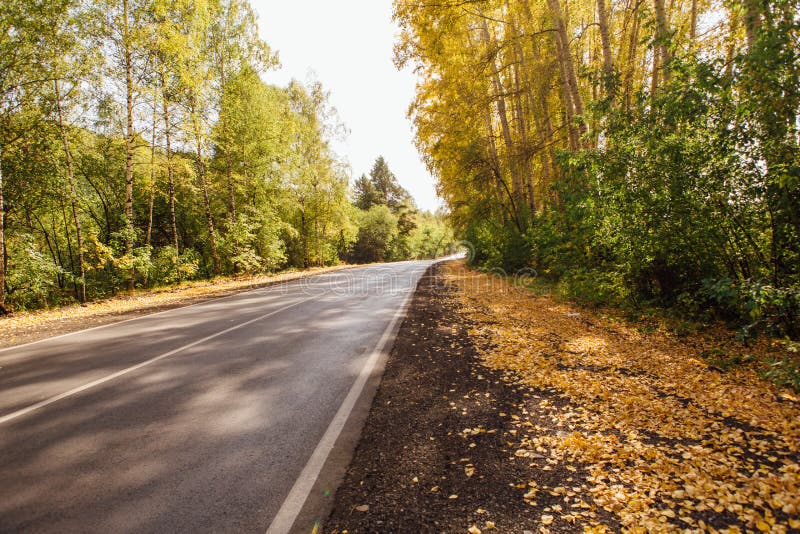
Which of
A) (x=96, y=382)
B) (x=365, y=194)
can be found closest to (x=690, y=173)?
(x=96, y=382)

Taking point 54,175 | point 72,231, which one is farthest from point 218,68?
point 72,231

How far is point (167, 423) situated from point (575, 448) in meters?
4.10

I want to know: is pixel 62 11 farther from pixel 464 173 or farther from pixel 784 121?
pixel 784 121

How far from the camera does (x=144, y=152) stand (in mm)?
20891

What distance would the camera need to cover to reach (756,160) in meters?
4.46

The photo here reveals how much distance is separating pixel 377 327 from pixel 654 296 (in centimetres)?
580

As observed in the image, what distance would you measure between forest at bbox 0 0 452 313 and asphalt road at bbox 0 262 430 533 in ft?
31.4

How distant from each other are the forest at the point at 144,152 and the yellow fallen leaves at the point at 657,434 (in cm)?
1606

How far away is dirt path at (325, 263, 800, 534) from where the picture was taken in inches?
94.1

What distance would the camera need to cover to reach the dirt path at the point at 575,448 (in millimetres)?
2391

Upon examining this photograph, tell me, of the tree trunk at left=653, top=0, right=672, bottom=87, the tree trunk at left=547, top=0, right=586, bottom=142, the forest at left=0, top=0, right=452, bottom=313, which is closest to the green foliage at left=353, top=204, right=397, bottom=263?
the forest at left=0, top=0, right=452, bottom=313

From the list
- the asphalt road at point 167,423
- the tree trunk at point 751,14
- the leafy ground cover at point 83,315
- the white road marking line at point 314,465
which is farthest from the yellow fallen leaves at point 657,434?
the leafy ground cover at point 83,315

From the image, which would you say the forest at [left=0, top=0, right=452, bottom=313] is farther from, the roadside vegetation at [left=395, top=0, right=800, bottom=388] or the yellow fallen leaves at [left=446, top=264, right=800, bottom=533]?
the yellow fallen leaves at [left=446, top=264, right=800, bottom=533]

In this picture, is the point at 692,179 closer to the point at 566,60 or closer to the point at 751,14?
the point at 751,14
